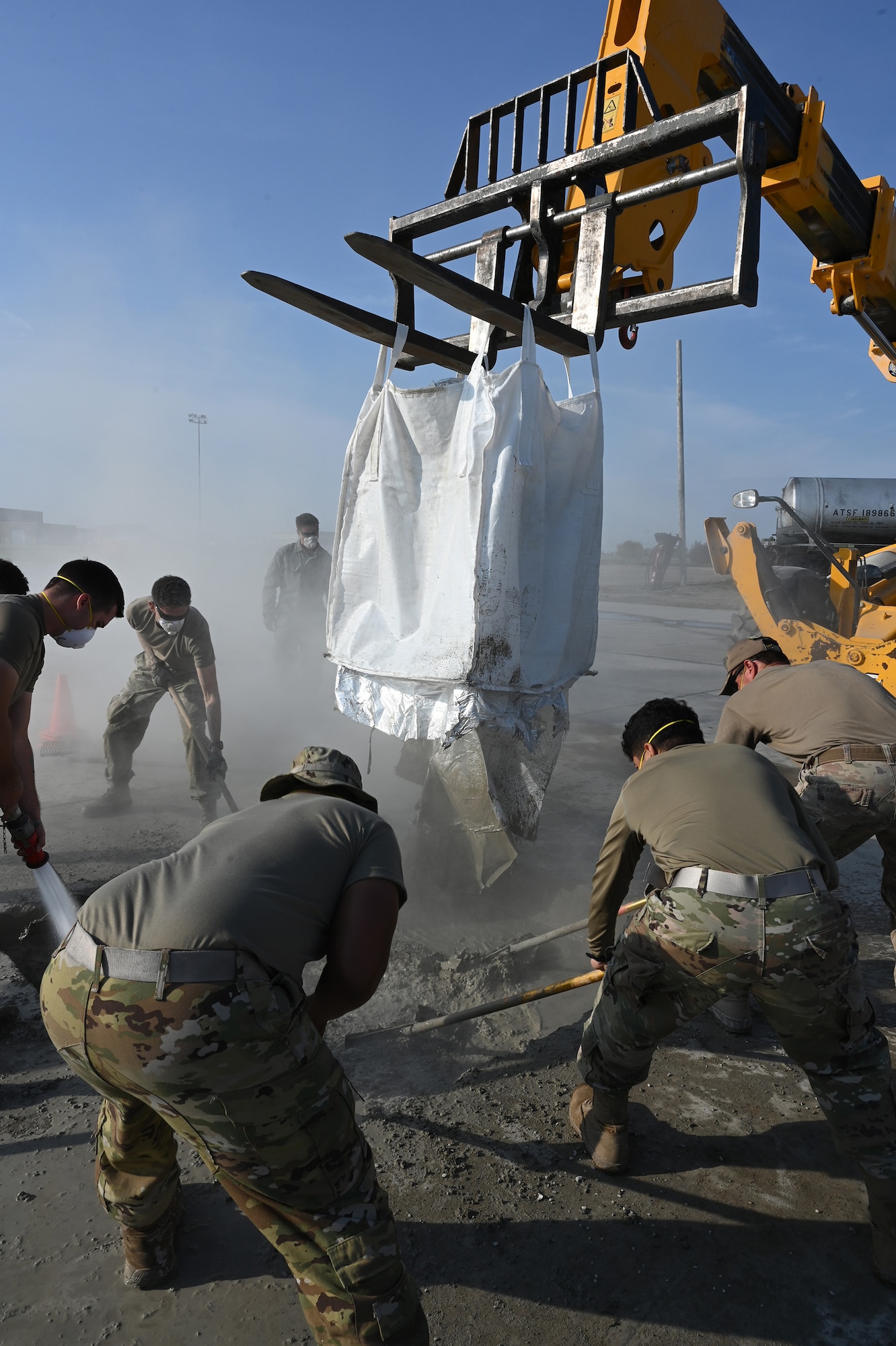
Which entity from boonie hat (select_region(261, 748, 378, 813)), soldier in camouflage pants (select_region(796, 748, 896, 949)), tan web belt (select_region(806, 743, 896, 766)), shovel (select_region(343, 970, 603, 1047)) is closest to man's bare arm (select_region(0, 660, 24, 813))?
boonie hat (select_region(261, 748, 378, 813))

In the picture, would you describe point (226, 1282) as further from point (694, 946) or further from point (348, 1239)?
point (694, 946)

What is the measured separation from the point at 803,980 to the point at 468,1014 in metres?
1.29

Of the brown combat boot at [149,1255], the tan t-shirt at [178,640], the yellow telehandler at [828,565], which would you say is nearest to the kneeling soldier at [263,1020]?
the brown combat boot at [149,1255]

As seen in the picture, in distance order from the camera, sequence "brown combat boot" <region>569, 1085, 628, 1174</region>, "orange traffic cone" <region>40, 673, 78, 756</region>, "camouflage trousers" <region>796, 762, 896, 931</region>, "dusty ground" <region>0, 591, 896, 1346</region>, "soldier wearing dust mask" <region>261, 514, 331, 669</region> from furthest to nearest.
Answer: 1. "soldier wearing dust mask" <region>261, 514, 331, 669</region>
2. "orange traffic cone" <region>40, 673, 78, 756</region>
3. "camouflage trousers" <region>796, 762, 896, 931</region>
4. "brown combat boot" <region>569, 1085, 628, 1174</region>
5. "dusty ground" <region>0, 591, 896, 1346</region>

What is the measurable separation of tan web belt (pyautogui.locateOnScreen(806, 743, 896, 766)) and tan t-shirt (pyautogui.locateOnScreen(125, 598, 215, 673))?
4038 millimetres

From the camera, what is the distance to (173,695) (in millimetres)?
5777

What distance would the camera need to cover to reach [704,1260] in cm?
211

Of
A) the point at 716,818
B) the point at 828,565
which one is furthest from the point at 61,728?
the point at 828,565

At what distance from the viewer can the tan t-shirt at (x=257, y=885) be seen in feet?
5.26

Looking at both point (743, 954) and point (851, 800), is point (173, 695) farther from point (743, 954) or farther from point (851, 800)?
point (743, 954)

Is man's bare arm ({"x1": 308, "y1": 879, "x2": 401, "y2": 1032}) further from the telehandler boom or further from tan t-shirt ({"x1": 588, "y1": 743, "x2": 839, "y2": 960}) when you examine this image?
the telehandler boom

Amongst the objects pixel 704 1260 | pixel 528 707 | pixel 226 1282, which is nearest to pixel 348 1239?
pixel 226 1282

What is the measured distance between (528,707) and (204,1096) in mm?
1686

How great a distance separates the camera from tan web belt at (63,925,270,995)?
1.55 meters
